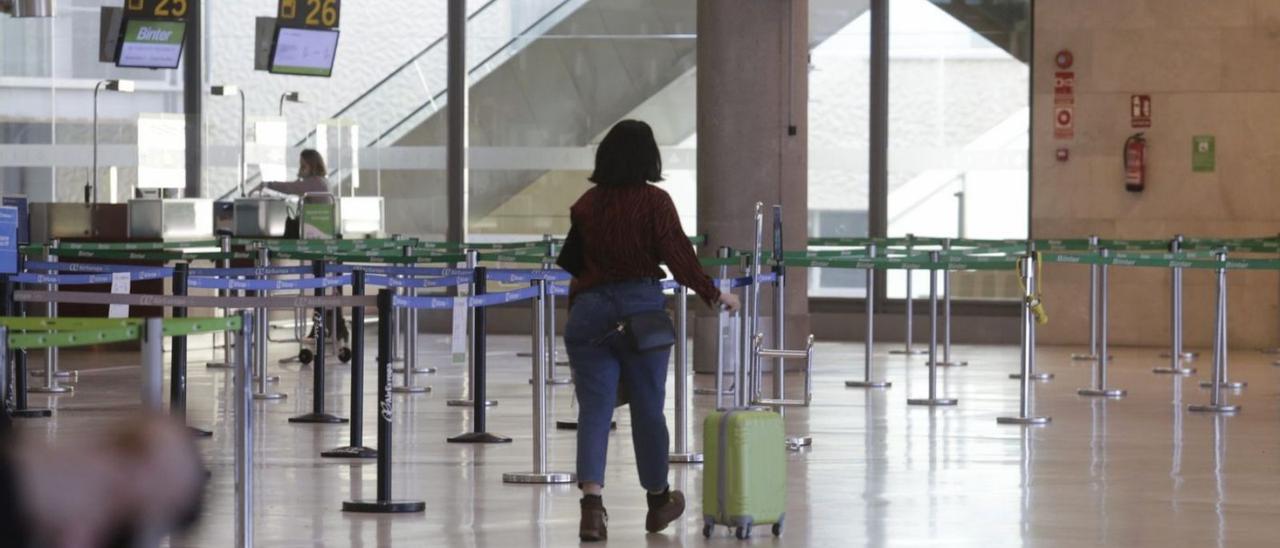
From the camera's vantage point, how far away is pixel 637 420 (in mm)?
6961

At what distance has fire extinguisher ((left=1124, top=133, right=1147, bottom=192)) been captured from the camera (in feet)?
57.5

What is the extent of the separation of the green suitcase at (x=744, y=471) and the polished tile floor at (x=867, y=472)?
113mm

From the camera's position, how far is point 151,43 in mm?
18391

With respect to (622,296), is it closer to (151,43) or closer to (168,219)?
(168,219)

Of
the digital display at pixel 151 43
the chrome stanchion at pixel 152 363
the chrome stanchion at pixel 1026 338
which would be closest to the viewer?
the chrome stanchion at pixel 152 363

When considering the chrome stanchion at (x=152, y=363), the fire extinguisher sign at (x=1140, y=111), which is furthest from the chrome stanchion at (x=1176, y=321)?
the chrome stanchion at (x=152, y=363)

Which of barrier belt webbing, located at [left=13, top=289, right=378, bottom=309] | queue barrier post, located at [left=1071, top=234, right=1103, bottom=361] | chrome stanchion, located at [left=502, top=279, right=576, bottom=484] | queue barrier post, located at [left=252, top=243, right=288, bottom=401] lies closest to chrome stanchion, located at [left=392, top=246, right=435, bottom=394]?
queue barrier post, located at [left=252, top=243, right=288, bottom=401]

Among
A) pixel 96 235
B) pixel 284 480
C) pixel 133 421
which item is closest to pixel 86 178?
pixel 96 235

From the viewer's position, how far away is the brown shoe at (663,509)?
276 inches

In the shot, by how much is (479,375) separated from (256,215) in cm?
865

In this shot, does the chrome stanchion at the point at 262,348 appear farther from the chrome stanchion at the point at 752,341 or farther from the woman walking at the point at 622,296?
the woman walking at the point at 622,296

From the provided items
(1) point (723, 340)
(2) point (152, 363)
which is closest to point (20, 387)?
(1) point (723, 340)

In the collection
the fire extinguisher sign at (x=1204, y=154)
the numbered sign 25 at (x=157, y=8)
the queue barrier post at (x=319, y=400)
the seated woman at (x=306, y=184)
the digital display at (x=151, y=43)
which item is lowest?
the queue barrier post at (x=319, y=400)

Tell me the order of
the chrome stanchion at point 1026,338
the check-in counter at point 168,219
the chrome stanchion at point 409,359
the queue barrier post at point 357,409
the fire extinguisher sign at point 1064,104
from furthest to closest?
the fire extinguisher sign at point 1064,104 < the check-in counter at point 168,219 < the chrome stanchion at point 409,359 < the chrome stanchion at point 1026,338 < the queue barrier post at point 357,409
